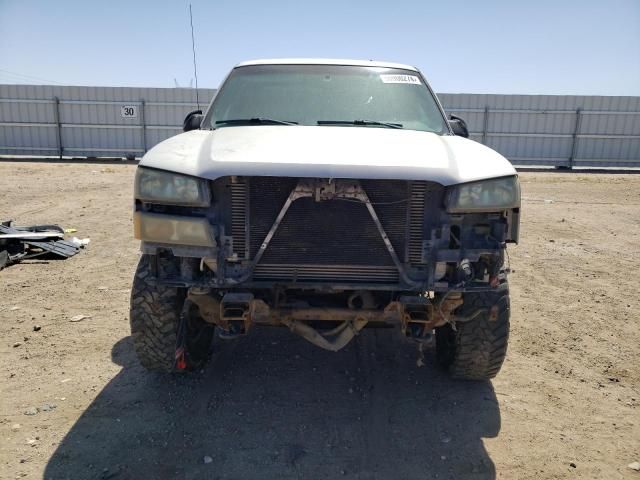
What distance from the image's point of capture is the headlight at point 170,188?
2.51 metres

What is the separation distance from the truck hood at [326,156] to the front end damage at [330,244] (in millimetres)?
98

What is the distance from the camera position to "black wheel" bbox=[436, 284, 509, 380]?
290 centimetres

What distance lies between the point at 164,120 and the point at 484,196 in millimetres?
17765

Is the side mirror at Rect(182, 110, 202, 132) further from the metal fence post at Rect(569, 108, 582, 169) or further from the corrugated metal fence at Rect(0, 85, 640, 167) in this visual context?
the metal fence post at Rect(569, 108, 582, 169)

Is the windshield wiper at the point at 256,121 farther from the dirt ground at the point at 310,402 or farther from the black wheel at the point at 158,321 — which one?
the dirt ground at the point at 310,402

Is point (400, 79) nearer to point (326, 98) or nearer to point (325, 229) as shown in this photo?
point (326, 98)

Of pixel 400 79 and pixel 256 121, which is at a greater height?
pixel 400 79

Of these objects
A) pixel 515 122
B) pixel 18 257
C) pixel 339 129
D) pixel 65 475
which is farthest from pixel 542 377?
pixel 515 122

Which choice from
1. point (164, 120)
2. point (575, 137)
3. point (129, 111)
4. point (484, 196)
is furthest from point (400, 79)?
point (575, 137)

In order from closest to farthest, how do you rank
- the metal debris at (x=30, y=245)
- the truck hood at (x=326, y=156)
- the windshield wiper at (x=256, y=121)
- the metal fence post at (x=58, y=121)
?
the truck hood at (x=326, y=156), the windshield wiper at (x=256, y=121), the metal debris at (x=30, y=245), the metal fence post at (x=58, y=121)

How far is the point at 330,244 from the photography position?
103 inches

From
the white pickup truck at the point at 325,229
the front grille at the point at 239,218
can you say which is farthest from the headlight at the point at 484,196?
the front grille at the point at 239,218

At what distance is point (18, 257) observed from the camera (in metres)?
5.77

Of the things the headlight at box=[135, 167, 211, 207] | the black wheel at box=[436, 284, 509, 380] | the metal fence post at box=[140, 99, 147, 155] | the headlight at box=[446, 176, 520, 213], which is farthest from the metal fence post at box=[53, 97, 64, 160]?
the headlight at box=[446, 176, 520, 213]
